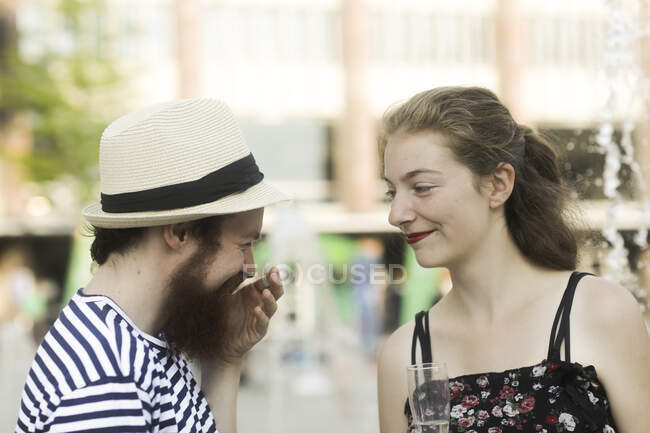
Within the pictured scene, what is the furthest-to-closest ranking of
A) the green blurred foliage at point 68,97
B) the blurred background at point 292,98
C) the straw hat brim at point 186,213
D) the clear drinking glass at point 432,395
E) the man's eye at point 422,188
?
the green blurred foliage at point 68,97, the blurred background at point 292,98, the man's eye at point 422,188, the clear drinking glass at point 432,395, the straw hat brim at point 186,213

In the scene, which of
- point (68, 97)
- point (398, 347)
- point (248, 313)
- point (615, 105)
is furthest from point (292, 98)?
point (248, 313)

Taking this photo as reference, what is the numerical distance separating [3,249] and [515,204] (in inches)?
916

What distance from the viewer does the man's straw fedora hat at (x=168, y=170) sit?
2.04m

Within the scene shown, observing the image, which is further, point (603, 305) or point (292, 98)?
point (292, 98)

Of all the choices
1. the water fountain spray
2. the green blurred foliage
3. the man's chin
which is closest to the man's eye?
the man's chin

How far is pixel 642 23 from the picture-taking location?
4.34 m

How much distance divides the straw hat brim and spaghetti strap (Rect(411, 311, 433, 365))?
764 mm

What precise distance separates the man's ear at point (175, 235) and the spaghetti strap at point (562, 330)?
43.2 inches

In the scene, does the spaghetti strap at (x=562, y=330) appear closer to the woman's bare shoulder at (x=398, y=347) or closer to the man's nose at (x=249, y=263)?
the woman's bare shoulder at (x=398, y=347)

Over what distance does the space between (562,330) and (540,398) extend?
0.21 metres

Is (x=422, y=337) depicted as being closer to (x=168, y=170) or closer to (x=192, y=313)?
(x=192, y=313)

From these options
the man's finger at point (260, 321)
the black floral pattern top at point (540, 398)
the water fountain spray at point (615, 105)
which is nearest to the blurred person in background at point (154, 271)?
the man's finger at point (260, 321)

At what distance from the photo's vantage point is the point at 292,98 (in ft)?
83.7

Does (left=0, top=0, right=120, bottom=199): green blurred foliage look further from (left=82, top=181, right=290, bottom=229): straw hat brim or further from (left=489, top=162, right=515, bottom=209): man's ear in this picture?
(left=82, top=181, right=290, bottom=229): straw hat brim
